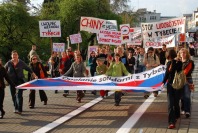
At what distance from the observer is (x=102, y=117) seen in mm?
9633

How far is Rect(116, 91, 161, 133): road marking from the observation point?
322 inches

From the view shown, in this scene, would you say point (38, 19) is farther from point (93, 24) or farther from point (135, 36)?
point (93, 24)

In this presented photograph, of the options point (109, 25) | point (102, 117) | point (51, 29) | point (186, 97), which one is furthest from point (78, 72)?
point (51, 29)

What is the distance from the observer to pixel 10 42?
4103 cm

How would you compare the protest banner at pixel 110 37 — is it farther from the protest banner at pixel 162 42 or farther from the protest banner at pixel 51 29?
the protest banner at pixel 51 29

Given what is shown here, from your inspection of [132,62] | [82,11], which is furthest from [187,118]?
[82,11]

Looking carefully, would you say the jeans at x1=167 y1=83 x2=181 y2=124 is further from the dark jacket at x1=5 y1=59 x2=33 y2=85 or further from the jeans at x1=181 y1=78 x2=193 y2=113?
the dark jacket at x1=5 y1=59 x2=33 y2=85

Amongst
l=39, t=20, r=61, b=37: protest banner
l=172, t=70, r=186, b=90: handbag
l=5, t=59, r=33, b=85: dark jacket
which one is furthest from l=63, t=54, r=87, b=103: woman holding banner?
l=39, t=20, r=61, b=37: protest banner

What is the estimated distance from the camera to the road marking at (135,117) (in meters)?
8.17

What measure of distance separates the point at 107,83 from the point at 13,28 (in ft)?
108

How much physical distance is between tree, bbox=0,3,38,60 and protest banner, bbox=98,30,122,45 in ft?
85.9

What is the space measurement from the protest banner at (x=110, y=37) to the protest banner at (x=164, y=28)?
85.0 inches

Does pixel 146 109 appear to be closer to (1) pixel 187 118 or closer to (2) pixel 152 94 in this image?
(1) pixel 187 118

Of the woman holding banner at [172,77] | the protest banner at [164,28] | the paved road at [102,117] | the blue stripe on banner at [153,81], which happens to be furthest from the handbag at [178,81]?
the protest banner at [164,28]
